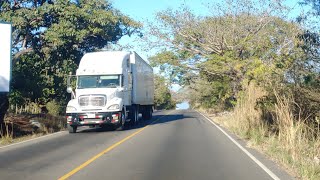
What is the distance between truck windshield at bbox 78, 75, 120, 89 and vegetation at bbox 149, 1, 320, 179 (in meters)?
6.50

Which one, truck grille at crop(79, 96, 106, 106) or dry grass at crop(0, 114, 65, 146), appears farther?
truck grille at crop(79, 96, 106, 106)

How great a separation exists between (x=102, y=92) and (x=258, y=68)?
9421 millimetres

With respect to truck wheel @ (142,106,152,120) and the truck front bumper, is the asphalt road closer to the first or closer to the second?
the truck front bumper

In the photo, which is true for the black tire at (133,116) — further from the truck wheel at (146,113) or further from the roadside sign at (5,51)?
the roadside sign at (5,51)

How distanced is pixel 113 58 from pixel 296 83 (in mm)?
10265

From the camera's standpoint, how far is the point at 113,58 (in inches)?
910

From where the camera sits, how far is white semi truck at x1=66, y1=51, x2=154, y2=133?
2150cm

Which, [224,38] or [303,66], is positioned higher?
[224,38]

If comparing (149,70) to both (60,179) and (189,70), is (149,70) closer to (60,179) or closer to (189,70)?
(189,70)

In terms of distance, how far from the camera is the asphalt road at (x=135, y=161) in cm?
958

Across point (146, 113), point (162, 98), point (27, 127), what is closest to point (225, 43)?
point (146, 113)

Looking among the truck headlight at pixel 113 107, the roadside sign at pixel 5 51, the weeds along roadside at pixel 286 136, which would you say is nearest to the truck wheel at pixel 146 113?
the truck headlight at pixel 113 107

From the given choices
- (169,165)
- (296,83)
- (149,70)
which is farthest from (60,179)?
(149,70)

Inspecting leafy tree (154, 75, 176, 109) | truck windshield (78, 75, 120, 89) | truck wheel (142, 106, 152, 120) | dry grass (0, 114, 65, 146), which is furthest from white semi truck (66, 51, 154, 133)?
leafy tree (154, 75, 176, 109)
